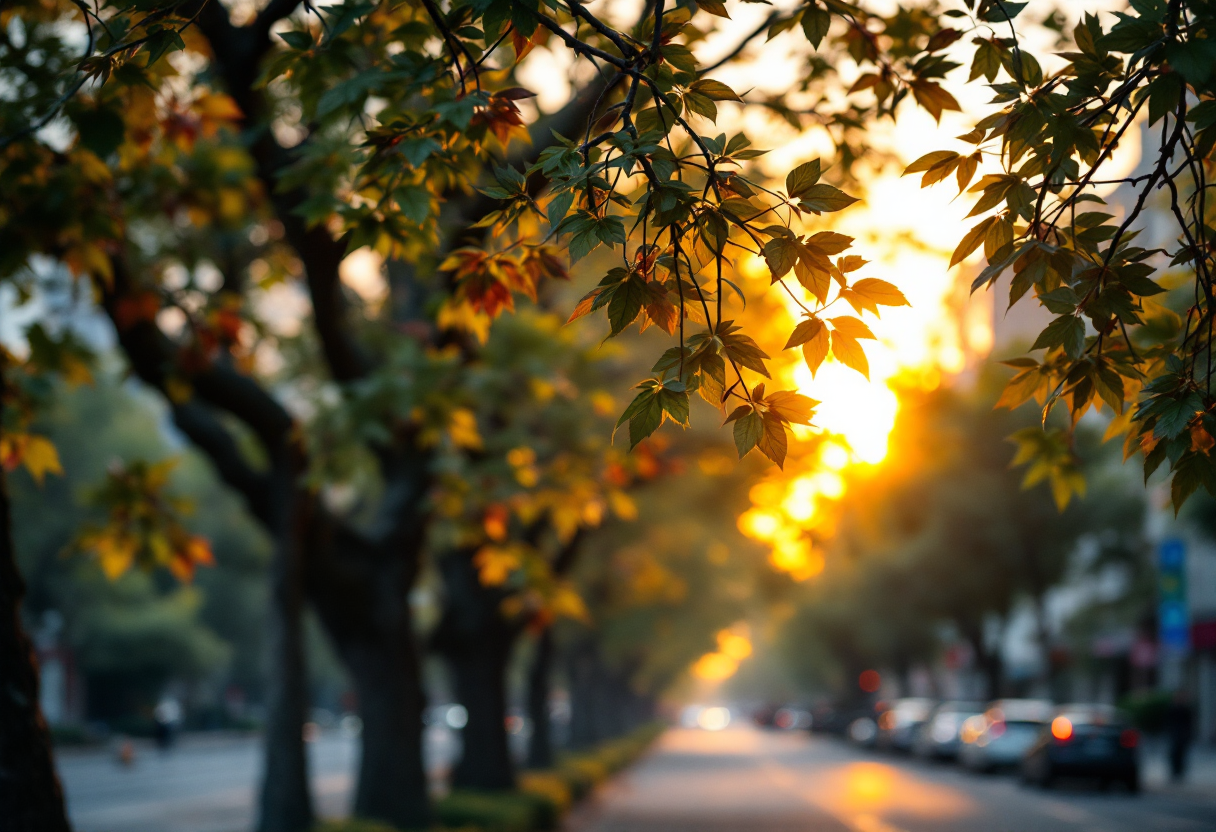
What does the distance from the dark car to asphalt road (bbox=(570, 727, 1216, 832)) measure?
1.38 ft

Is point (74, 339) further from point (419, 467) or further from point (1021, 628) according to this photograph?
point (1021, 628)

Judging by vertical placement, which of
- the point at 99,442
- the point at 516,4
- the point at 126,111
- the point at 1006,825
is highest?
the point at 99,442

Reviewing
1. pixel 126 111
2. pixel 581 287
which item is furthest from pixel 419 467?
pixel 581 287

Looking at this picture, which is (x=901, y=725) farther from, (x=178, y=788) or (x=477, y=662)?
(x=477, y=662)

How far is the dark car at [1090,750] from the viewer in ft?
80.5

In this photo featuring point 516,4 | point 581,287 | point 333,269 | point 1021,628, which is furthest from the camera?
point 1021,628

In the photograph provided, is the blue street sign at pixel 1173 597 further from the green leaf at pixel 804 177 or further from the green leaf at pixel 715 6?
the green leaf at pixel 804 177

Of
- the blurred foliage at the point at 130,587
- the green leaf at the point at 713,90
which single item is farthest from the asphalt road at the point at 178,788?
the green leaf at the point at 713,90

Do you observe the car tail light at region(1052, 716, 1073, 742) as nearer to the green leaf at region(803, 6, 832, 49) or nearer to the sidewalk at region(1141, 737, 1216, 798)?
the sidewalk at region(1141, 737, 1216, 798)

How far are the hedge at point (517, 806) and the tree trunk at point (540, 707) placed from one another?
1.71 feet

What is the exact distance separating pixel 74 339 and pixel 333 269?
1.81m

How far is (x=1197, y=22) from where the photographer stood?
3.85m

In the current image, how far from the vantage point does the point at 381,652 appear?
1254cm

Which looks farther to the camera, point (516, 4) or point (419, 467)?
point (419, 467)
